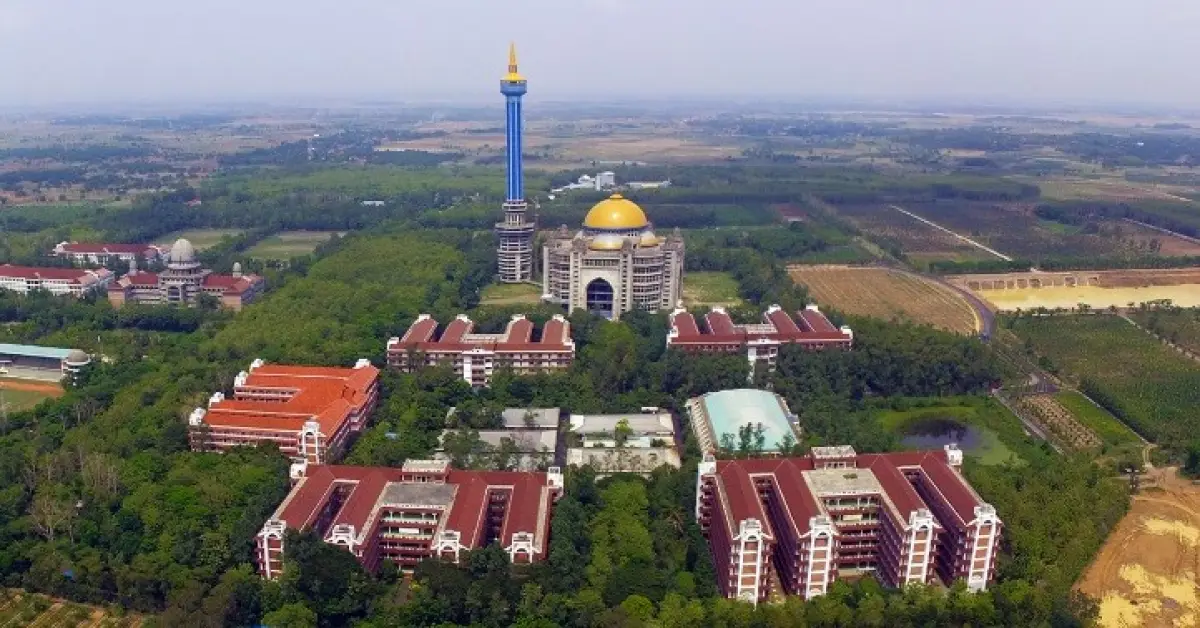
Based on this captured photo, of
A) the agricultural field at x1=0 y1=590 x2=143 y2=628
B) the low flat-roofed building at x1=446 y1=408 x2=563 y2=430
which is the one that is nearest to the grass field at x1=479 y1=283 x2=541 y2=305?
the low flat-roofed building at x1=446 y1=408 x2=563 y2=430

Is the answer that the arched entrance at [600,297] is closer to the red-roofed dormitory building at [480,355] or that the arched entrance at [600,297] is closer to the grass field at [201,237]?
the red-roofed dormitory building at [480,355]

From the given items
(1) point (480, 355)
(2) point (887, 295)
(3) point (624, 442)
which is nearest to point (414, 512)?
(3) point (624, 442)

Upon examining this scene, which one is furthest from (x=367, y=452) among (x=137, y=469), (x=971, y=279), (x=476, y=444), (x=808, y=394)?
(x=971, y=279)

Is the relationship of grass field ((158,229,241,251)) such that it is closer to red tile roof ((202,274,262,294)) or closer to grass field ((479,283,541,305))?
red tile roof ((202,274,262,294))

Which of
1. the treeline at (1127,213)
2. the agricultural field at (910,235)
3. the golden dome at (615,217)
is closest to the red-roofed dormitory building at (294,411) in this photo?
the golden dome at (615,217)

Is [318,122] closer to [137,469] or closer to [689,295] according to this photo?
[689,295]
